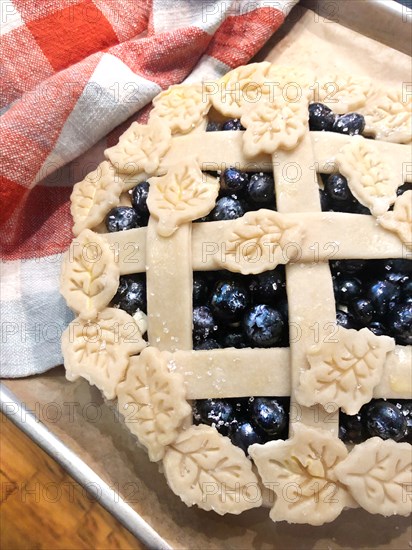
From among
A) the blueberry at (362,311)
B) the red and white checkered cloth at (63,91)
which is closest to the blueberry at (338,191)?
the blueberry at (362,311)

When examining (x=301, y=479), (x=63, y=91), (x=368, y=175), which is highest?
(x=63, y=91)

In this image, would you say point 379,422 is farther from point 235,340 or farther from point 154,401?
point 154,401

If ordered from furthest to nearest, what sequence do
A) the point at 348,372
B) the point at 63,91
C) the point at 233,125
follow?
1. the point at 63,91
2. the point at 233,125
3. the point at 348,372

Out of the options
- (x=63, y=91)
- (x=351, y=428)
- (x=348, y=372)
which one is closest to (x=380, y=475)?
(x=351, y=428)

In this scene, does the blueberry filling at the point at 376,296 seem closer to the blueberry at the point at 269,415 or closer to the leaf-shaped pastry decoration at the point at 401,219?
the leaf-shaped pastry decoration at the point at 401,219

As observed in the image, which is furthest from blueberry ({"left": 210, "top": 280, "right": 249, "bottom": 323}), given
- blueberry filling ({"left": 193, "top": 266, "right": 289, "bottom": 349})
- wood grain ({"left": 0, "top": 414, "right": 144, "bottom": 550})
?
wood grain ({"left": 0, "top": 414, "right": 144, "bottom": 550})

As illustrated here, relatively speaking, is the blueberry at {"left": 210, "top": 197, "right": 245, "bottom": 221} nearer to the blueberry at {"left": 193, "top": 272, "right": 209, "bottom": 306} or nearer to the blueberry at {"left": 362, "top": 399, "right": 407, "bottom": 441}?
the blueberry at {"left": 193, "top": 272, "right": 209, "bottom": 306}
